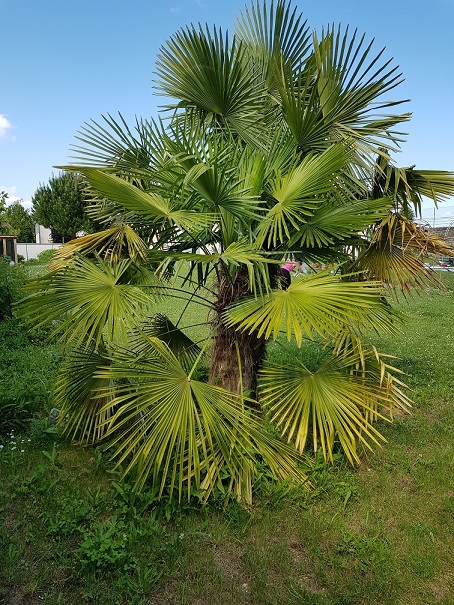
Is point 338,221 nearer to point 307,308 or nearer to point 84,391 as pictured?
point 307,308

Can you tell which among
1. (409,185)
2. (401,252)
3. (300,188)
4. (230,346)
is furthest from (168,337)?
(409,185)

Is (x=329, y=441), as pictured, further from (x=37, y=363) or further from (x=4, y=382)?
(x=37, y=363)

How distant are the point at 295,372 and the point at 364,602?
1334 millimetres

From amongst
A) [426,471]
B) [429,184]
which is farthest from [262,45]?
[426,471]

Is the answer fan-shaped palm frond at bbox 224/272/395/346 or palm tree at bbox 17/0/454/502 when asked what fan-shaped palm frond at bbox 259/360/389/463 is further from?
fan-shaped palm frond at bbox 224/272/395/346

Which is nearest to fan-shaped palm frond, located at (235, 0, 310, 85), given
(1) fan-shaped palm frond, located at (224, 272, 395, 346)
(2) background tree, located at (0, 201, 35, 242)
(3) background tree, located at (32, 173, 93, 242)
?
(1) fan-shaped palm frond, located at (224, 272, 395, 346)

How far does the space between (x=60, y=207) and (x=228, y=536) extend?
103 ft

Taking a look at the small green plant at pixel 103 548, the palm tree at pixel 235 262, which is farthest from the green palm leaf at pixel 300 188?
the small green plant at pixel 103 548

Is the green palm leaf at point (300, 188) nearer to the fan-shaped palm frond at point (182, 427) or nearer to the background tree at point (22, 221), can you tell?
the fan-shaped palm frond at point (182, 427)

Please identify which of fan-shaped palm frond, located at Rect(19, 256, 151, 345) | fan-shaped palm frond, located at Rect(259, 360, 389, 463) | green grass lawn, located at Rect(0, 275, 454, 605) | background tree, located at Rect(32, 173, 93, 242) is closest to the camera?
green grass lawn, located at Rect(0, 275, 454, 605)

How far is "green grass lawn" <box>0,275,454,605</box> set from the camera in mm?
2182

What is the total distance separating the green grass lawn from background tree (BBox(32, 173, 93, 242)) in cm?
2944

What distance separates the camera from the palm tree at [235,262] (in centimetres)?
261

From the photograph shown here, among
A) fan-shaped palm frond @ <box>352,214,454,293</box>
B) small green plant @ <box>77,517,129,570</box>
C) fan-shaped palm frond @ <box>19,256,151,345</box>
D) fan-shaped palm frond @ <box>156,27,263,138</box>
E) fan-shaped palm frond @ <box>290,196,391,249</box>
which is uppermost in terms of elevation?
fan-shaped palm frond @ <box>156,27,263,138</box>
